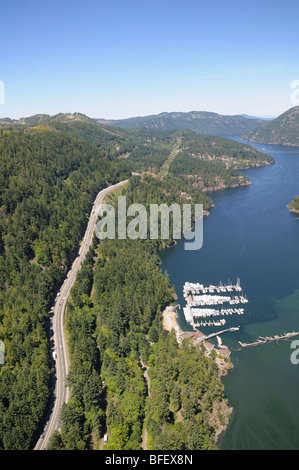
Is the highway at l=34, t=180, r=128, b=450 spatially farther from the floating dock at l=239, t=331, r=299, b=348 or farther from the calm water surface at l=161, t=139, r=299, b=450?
the floating dock at l=239, t=331, r=299, b=348

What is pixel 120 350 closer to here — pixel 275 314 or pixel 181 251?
pixel 275 314

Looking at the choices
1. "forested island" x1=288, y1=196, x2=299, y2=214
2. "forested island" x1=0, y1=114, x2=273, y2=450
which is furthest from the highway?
"forested island" x1=288, y1=196, x2=299, y2=214

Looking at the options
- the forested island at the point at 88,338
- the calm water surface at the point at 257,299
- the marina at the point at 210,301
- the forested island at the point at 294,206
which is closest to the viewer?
the forested island at the point at 88,338

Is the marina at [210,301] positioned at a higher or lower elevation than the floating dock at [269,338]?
higher

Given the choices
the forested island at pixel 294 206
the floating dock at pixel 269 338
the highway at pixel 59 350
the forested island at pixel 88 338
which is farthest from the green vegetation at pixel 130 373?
the forested island at pixel 294 206

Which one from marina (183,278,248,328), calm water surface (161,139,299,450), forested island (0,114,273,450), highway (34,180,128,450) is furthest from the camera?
marina (183,278,248,328)

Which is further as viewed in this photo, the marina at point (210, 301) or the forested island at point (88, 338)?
the marina at point (210, 301)

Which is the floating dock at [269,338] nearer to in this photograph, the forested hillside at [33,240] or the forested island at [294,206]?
the forested hillside at [33,240]
